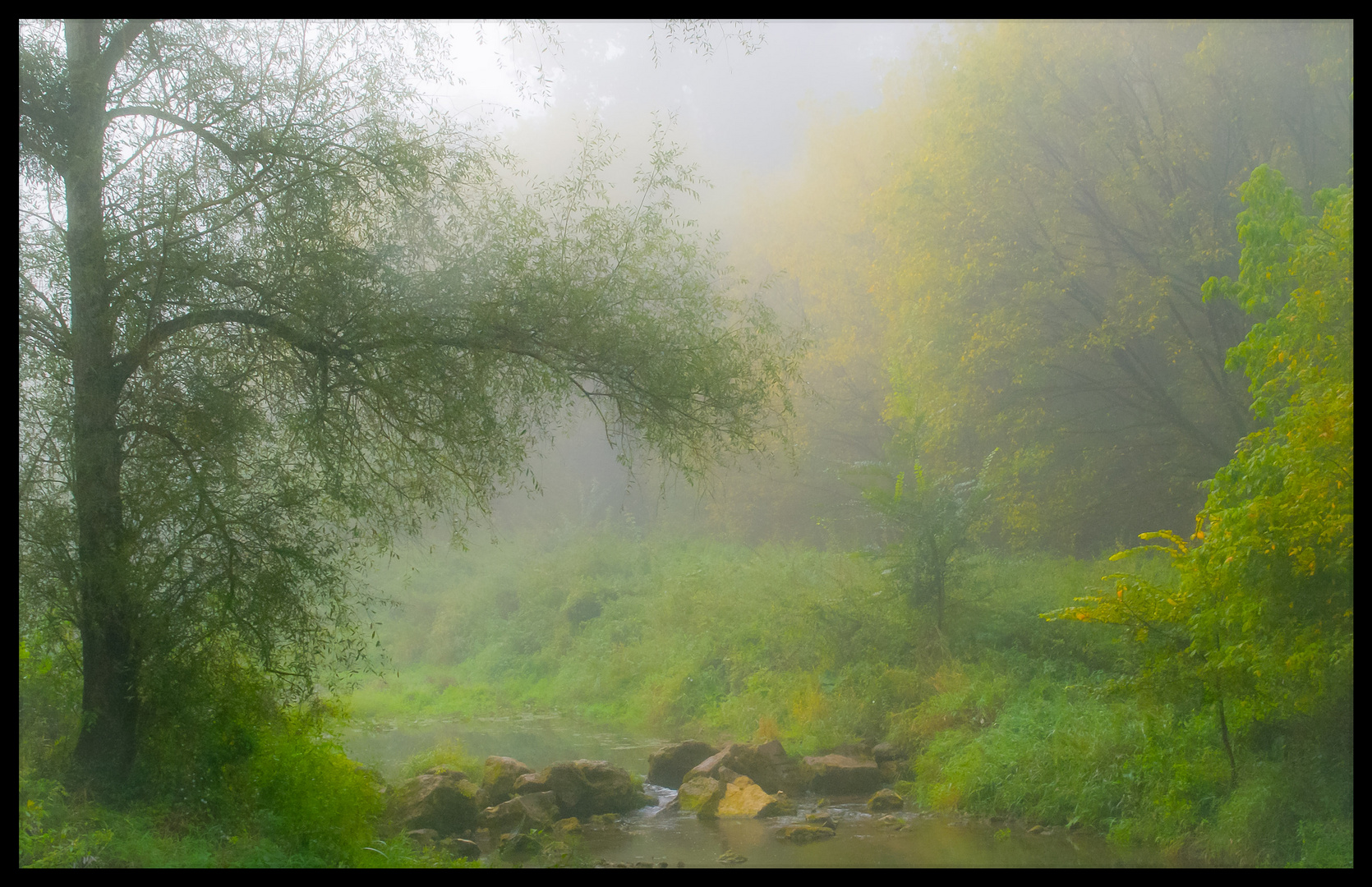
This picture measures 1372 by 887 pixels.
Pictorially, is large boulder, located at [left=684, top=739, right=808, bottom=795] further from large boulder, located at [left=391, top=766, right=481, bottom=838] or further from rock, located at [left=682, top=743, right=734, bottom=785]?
large boulder, located at [left=391, top=766, right=481, bottom=838]

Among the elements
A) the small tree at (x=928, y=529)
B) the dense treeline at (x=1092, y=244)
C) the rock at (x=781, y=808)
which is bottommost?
the rock at (x=781, y=808)

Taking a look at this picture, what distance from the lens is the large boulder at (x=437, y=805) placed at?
29.9 ft

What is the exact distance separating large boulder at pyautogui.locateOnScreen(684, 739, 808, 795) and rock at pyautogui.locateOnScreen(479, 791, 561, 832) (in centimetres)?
199

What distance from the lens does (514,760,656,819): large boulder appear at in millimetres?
10281

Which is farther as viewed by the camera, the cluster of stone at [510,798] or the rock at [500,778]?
the rock at [500,778]

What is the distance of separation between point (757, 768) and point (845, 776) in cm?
116

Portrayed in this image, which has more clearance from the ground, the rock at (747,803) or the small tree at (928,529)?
the small tree at (928,529)

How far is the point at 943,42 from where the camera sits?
16.5 metres

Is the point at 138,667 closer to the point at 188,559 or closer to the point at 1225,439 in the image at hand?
the point at 188,559

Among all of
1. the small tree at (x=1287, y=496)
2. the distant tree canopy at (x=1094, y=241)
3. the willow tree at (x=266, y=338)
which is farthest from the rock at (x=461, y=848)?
the distant tree canopy at (x=1094, y=241)

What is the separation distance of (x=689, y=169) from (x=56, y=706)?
6.27 meters

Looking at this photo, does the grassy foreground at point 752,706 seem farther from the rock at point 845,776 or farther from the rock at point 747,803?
the rock at point 747,803

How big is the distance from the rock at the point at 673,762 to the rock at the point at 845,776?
173 cm
